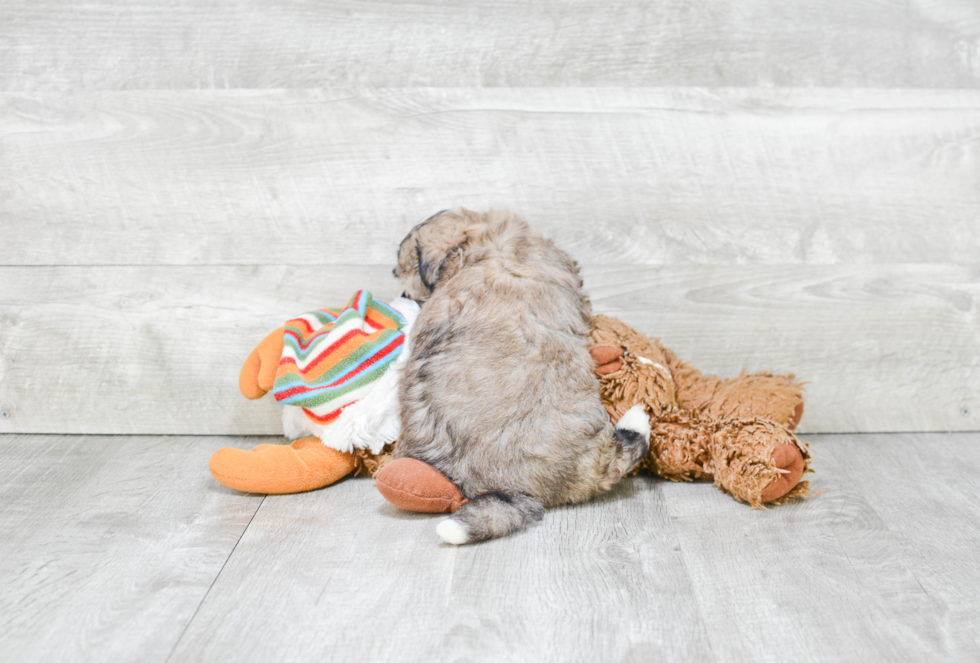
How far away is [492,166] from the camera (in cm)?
134

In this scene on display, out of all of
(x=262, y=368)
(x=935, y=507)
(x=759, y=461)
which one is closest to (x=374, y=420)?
(x=262, y=368)

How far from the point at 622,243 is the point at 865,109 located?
0.48m

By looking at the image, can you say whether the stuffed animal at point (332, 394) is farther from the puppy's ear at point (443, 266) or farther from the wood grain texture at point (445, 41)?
the wood grain texture at point (445, 41)

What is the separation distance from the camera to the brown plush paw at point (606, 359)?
1158 millimetres

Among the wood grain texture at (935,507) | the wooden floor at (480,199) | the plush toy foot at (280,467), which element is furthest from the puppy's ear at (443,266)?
the wood grain texture at (935,507)

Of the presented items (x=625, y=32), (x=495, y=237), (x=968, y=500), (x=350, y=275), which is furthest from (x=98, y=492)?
(x=968, y=500)

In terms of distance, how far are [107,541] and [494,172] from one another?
83 cm

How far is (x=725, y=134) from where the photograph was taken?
1345 millimetres

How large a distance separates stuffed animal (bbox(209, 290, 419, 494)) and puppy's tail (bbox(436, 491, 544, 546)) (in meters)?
0.21

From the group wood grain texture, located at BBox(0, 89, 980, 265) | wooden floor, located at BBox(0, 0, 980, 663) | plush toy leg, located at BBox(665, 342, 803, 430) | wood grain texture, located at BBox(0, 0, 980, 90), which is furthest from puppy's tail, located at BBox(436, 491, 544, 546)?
wood grain texture, located at BBox(0, 0, 980, 90)

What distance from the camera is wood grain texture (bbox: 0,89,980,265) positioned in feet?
4.36

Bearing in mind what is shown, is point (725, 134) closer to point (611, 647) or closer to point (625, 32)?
point (625, 32)

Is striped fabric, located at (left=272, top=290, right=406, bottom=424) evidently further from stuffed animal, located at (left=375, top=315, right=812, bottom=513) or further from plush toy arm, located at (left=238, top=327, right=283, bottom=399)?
stuffed animal, located at (left=375, top=315, right=812, bottom=513)

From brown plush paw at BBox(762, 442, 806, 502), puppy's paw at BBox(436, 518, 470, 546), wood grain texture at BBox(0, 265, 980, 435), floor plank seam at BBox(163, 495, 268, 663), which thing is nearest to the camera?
floor plank seam at BBox(163, 495, 268, 663)
